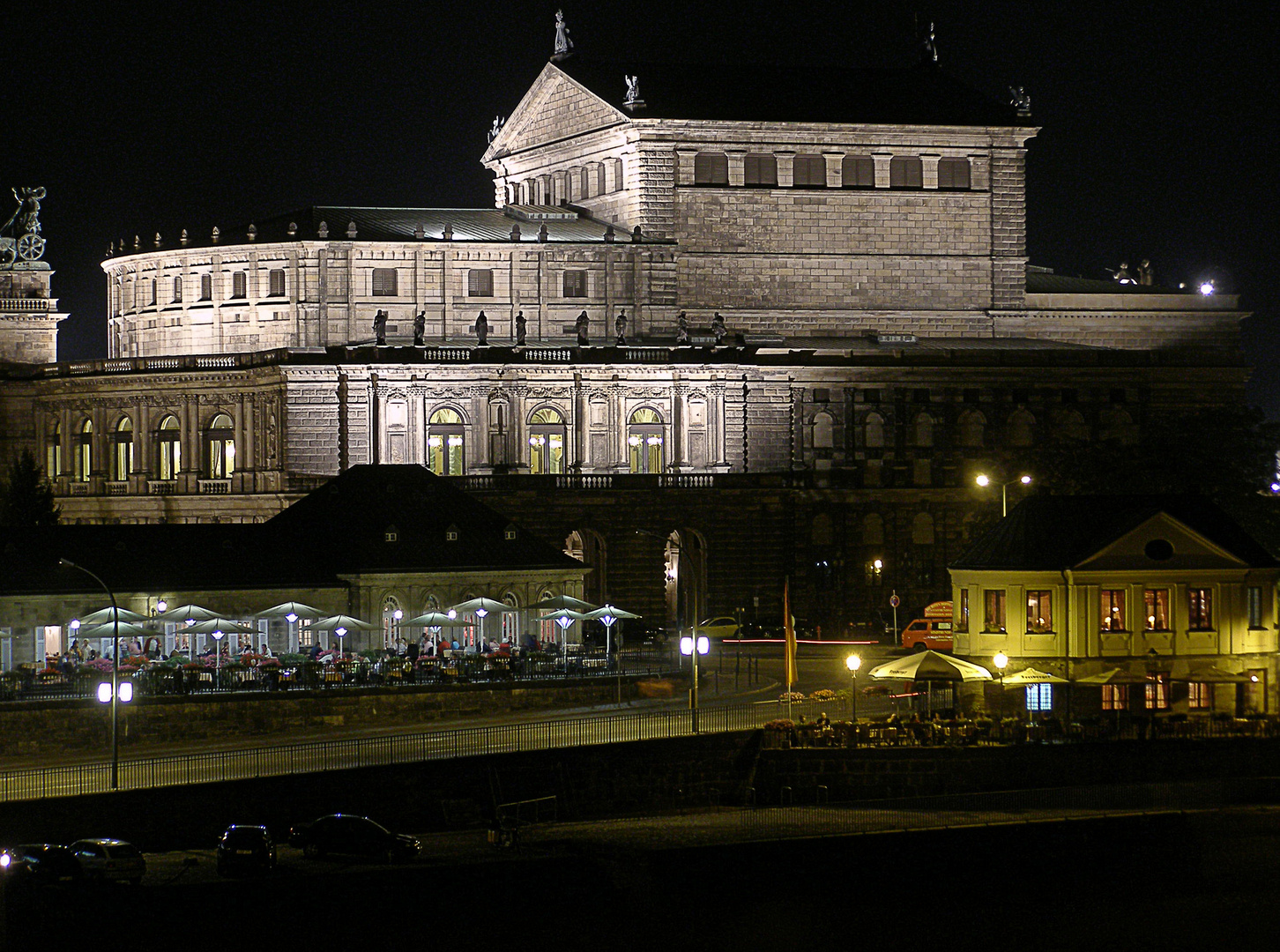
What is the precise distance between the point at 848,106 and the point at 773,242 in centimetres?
884

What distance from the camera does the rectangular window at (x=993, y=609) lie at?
89.4 meters

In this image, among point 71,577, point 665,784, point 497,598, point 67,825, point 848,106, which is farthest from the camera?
point 848,106

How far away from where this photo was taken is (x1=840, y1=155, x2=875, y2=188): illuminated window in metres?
139

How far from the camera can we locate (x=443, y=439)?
12862 centimetres

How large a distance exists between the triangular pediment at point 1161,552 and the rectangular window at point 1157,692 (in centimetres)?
383

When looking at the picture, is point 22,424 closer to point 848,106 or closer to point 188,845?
point 848,106

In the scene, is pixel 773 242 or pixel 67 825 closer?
pixel 67 825

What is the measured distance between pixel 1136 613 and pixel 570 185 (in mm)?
61419

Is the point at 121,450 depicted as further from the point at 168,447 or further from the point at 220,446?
the point at 220,446

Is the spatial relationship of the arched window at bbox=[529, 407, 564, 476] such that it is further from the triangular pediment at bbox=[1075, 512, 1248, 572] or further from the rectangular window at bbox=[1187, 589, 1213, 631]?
the rectangular window at bbox=[1187, 589, 1213, 631]

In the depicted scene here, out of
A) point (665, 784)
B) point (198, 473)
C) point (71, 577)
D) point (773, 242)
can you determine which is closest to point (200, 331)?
point (198, 473)

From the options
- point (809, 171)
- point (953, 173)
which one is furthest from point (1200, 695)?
point (953, 173)

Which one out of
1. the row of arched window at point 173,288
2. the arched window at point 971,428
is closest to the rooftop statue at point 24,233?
the row of arched window at point 173,288

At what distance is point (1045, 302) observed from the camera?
465 ft
